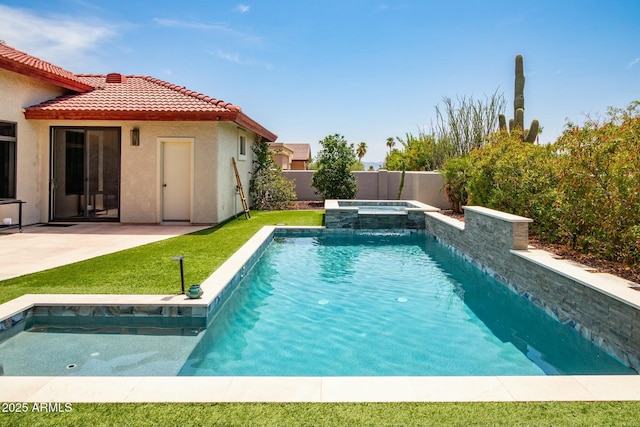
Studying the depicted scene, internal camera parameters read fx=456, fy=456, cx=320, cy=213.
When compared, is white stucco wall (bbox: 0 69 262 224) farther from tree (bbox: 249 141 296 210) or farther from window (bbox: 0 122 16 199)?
tree (bbox: 249 141 296 210)

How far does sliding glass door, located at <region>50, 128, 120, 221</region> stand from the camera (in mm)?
14469

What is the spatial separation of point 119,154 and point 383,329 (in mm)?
11397

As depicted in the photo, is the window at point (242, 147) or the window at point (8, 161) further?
the window at point (242, 147)

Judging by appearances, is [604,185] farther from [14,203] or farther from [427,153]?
[427,153]

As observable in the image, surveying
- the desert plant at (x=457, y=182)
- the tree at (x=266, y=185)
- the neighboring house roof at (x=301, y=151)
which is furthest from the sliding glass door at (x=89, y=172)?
the neighboring house roof at (x=301, y=151)

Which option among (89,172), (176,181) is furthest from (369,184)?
(89,172)

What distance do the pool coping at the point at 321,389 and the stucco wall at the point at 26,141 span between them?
1118 centimetres

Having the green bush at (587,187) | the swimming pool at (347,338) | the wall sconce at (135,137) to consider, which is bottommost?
the swimming pool at (347,338)

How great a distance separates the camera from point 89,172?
Result: 14.6 meters

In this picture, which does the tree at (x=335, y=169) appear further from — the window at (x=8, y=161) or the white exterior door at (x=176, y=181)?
the window at (x=8, y=161)

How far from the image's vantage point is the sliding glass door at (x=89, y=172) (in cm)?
1447

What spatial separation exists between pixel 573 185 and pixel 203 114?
994cm

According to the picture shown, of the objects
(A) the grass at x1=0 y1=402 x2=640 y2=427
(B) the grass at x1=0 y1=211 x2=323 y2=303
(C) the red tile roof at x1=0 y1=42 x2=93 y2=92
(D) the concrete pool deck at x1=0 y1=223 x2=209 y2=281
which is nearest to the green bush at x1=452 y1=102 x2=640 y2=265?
(A) the grass at x1=0 y1=402 x2=640 y2=427

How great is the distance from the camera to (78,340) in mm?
5375
